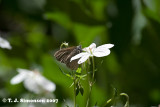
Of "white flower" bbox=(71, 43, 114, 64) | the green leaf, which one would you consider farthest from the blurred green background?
"white flower" bbox=(71, 43, 114, 64)

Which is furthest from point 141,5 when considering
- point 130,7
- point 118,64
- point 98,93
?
point 98,93

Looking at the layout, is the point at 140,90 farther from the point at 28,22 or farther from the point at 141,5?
the point at 28,22

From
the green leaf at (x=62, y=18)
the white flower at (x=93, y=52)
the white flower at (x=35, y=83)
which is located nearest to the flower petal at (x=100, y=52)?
the white flower at (x=93, y=52)

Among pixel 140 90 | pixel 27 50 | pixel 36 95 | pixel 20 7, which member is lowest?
pixel 36 95

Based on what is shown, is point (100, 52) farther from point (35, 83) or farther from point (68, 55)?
point (35, 83)

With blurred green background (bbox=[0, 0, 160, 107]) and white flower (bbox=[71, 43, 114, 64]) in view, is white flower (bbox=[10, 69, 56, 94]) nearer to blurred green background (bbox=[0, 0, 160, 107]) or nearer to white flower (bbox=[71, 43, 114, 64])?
blurred green background (bbox=[0, 0, 160, 107])

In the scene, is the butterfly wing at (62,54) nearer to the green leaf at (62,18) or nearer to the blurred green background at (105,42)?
the blurred green background at (105,42)

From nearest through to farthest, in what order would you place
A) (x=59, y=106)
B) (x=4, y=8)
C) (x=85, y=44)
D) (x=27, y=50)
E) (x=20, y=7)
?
(x=59, y=106) → (x=85, y=44) → (x=27, y=50) → (x=20, y=7) → (x=4, y=8)


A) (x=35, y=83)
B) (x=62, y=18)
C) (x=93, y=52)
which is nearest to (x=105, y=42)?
(x=62, y=18)
